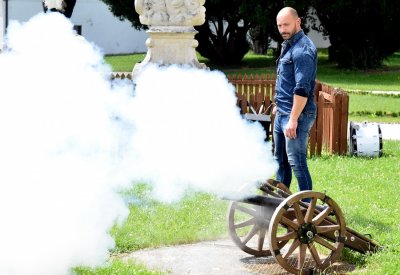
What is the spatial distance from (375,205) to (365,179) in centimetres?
160

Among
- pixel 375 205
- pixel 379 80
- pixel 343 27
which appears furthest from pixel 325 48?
pixel 375 205

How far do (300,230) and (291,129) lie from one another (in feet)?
4.03

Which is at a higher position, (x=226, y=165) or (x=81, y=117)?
(x=81, y=117)

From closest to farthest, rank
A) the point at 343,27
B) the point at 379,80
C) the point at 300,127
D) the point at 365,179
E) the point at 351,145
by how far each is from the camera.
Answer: the point at 300,127 < the point at 365,179 < the point at 351,145 < the point at 379,80 < the point at 343,27

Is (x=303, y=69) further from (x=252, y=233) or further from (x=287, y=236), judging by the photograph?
(x=287, y=236)

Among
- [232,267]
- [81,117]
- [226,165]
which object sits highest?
[81,117]

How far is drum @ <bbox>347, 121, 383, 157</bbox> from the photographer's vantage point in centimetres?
1259

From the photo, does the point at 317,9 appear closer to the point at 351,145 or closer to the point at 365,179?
the point at 351,145

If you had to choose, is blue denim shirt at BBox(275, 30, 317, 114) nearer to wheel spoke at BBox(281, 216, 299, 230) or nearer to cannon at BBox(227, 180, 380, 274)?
cannon at BBox(227, 180, 380, 274)

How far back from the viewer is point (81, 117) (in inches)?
262

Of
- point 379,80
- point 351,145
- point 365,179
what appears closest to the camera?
point 365,179

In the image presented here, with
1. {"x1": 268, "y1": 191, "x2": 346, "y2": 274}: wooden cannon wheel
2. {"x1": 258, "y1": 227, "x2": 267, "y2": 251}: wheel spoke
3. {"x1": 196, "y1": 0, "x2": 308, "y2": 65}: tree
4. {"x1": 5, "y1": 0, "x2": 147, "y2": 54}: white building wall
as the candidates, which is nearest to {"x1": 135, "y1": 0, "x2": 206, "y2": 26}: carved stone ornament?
{"x1": 258, "y1": 227, "x2": 267, "y2": 251}: wheel spoke

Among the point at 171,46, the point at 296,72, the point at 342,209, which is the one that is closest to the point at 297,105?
the point at 296,72

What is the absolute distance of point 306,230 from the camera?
22.2 ft
